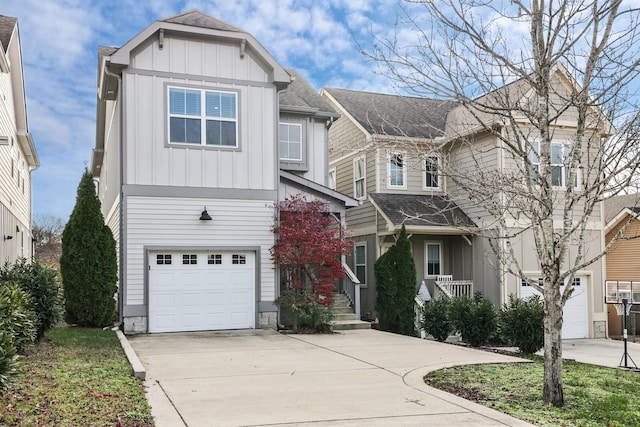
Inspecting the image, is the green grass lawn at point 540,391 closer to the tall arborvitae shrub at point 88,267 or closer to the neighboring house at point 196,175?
the neighboring house at point 196,175

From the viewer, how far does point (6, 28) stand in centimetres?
1625

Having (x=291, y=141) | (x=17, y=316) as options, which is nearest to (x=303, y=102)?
A: (x=291, y=141)

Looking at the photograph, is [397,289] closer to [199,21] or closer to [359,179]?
[359,179]

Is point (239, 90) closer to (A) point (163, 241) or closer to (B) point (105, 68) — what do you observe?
(B) point (105, 68)

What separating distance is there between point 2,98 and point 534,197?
47.2 ft

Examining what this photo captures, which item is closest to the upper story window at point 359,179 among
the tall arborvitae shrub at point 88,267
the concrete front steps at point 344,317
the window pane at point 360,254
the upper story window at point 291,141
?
the window pane at point 360,254

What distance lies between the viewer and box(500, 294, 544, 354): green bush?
495 inches

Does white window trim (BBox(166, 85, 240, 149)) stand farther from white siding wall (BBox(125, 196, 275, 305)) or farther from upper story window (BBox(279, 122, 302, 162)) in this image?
upper story window (BBox(279, 122, 302, 162))

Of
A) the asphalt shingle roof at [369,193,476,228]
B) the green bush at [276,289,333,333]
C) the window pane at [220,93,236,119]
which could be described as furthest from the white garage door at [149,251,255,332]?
the asphalt shingle roof at [369,193,476,228]

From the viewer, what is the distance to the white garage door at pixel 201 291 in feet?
47.6

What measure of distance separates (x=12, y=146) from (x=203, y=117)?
329 inches

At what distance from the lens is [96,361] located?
Answer: 949 cm

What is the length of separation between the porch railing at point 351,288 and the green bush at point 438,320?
2.06m

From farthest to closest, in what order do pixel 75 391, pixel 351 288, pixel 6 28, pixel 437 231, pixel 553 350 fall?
1. pixel 437 231
2. pixel 351 288
3. pixel 6 28
4. pixel 553 350
5. pixel 75 391
